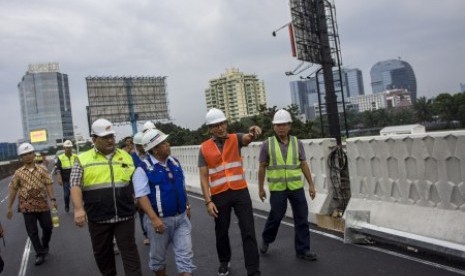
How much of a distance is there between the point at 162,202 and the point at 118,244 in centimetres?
69

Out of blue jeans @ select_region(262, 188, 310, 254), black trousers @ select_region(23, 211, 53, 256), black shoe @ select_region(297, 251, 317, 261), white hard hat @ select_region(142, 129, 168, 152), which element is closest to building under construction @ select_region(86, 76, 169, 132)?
black trousers @ select_region(23, 211, 53, 256)

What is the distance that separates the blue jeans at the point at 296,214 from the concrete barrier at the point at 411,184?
78 cm

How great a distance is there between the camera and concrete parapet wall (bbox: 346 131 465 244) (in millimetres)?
6113

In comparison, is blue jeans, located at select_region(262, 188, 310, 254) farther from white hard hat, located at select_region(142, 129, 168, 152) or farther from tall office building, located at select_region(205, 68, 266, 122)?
tall office building, located at select_region(205, 68, 266, 122)

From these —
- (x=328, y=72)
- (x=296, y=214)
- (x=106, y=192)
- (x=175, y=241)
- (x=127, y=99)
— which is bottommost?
(x=296, y=214)

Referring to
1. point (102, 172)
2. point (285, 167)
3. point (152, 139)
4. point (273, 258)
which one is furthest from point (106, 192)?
point (273, 258)

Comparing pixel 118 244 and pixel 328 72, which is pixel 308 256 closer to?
pixel 118 244

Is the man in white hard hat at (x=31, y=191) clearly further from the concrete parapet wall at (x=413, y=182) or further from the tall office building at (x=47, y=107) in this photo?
the tall office building at (x=47, y=107)

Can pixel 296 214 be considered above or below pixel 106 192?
below

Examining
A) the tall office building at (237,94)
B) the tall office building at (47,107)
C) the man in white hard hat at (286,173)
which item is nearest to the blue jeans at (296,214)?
the man in white hard hat at (286,173)

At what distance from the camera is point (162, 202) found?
4.96 m

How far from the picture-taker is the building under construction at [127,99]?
59375 mm

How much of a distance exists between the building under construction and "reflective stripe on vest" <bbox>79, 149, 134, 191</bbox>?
53.5 m

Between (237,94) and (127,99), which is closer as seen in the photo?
(127,99)
